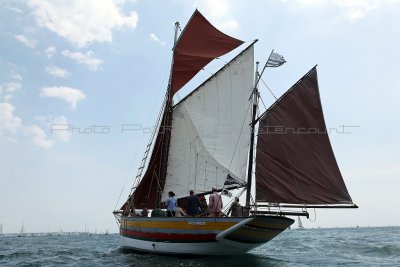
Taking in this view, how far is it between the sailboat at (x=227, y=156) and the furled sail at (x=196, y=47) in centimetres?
7

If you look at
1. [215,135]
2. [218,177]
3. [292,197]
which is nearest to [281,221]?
[292,197]

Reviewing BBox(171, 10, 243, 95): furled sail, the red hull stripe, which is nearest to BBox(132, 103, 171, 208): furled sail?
BBox(171, 10, 243, 95): furled sail

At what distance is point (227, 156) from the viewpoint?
25.5 meters

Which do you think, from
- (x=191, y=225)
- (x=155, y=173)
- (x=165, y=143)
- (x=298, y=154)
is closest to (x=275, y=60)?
(x=298, y=154)

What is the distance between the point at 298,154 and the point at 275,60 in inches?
263

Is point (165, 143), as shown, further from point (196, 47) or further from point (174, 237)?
point (174, 237)

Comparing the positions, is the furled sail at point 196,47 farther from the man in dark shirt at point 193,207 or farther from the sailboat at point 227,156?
the man in dark shirt at point 193,207

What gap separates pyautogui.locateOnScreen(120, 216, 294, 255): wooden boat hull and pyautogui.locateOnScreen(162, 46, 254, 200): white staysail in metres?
3.86

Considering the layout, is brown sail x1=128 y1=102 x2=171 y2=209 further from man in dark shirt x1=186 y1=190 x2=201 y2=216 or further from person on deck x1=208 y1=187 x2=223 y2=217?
person on deck x1=208 y1=187 x2=223 y2=217

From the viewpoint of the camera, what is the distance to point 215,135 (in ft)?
85.6

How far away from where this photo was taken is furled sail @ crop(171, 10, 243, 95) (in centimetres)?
2783

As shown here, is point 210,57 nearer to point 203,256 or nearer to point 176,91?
point 176,91

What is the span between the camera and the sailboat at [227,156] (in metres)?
22.0

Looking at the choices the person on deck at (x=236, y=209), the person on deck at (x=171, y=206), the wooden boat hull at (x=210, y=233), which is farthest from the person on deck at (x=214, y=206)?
the person on deck at (x=171, y=206)
